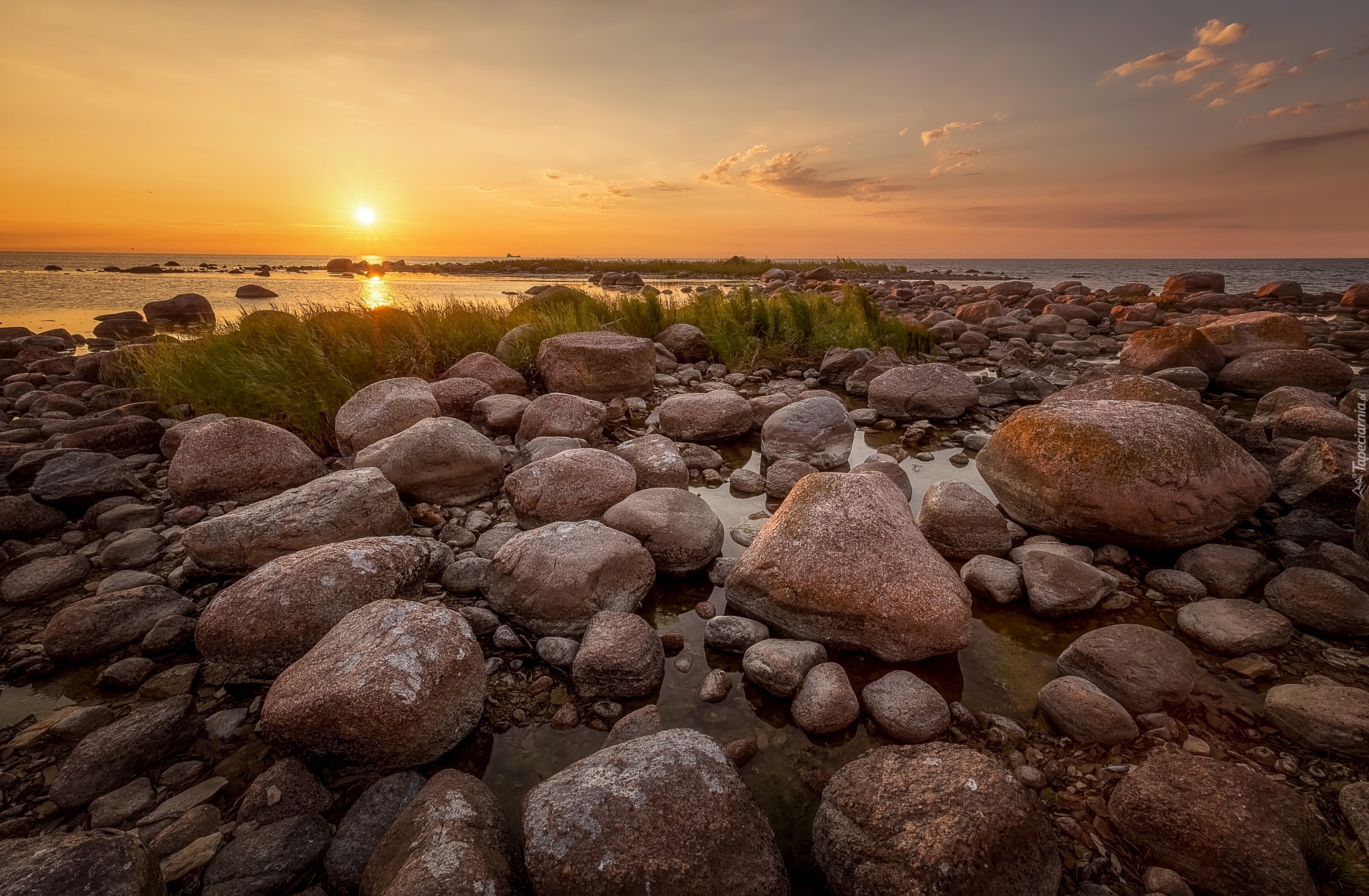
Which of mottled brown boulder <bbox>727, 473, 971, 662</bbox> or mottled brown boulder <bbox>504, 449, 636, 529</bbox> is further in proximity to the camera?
mottled brown boulder <bbox>504, 449, 636, 529</bbox>

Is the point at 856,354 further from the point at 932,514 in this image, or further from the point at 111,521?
the point at 111,521

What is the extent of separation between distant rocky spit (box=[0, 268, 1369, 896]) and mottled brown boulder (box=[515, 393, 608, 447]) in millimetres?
341

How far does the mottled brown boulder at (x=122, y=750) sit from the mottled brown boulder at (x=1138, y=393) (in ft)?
22.7

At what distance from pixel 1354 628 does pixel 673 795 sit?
14.4ft

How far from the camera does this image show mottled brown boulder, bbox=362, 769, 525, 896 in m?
1.91

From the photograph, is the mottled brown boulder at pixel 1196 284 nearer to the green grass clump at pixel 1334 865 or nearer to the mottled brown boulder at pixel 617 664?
the green grass clump at pixel 1334 865

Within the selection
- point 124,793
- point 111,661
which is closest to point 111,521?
point 111,661

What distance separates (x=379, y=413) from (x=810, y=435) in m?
4.91

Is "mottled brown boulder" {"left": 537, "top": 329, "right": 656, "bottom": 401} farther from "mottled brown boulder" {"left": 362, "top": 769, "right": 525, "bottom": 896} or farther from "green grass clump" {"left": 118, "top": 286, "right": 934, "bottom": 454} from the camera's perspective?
"mottled brown boulder" {"left": 362, "top": 769, "right": 525, "bottom": 896}

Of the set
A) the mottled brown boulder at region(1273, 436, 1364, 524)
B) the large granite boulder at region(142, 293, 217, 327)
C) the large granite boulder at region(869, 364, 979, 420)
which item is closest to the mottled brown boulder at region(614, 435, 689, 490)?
the large granite boulder at region(869, 364, 979, 420)

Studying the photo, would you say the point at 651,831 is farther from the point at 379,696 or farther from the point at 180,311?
the point at 180,311

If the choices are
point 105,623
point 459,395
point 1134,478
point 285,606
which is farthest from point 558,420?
point 1134,478

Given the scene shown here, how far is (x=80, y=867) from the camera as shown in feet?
6.02

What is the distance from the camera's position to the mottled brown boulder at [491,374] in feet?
27.6
